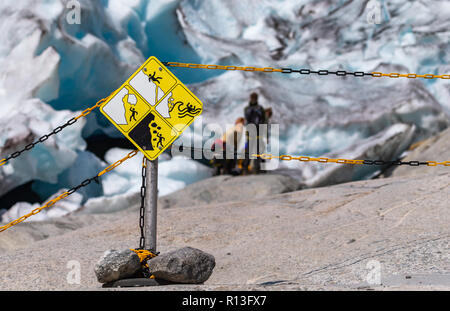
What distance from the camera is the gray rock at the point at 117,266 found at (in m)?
3.85

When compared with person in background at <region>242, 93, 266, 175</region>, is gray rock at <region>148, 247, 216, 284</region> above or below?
below

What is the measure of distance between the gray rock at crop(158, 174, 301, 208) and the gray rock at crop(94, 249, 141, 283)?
4883 millimetres

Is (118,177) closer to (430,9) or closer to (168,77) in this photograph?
(168,77)

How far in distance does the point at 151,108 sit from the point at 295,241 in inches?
73.2

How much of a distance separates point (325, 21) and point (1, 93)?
8.85 metres

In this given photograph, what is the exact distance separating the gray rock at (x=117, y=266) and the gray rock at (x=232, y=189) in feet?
16.0

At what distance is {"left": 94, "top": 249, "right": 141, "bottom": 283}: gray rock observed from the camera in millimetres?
3846

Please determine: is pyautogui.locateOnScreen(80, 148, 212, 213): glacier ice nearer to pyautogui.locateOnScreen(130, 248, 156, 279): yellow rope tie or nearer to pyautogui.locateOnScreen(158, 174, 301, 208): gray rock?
pyautogui.locateOnScreen(158, 174, 301, 208): gray rock

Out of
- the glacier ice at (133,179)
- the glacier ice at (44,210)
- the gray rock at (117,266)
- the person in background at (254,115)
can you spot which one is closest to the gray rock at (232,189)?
the person in background at (254,115)

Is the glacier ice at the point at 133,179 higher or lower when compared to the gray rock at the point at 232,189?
higher

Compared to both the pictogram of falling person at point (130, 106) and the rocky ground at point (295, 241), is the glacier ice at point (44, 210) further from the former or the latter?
the pictogram of falling person at point (130, 106)

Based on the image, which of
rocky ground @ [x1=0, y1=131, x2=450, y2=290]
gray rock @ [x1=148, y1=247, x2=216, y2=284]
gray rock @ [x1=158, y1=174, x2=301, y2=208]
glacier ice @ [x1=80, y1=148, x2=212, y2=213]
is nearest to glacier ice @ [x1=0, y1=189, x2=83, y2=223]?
glacier ice @ [x1=80, y1=148, x2=212, y2=213]
